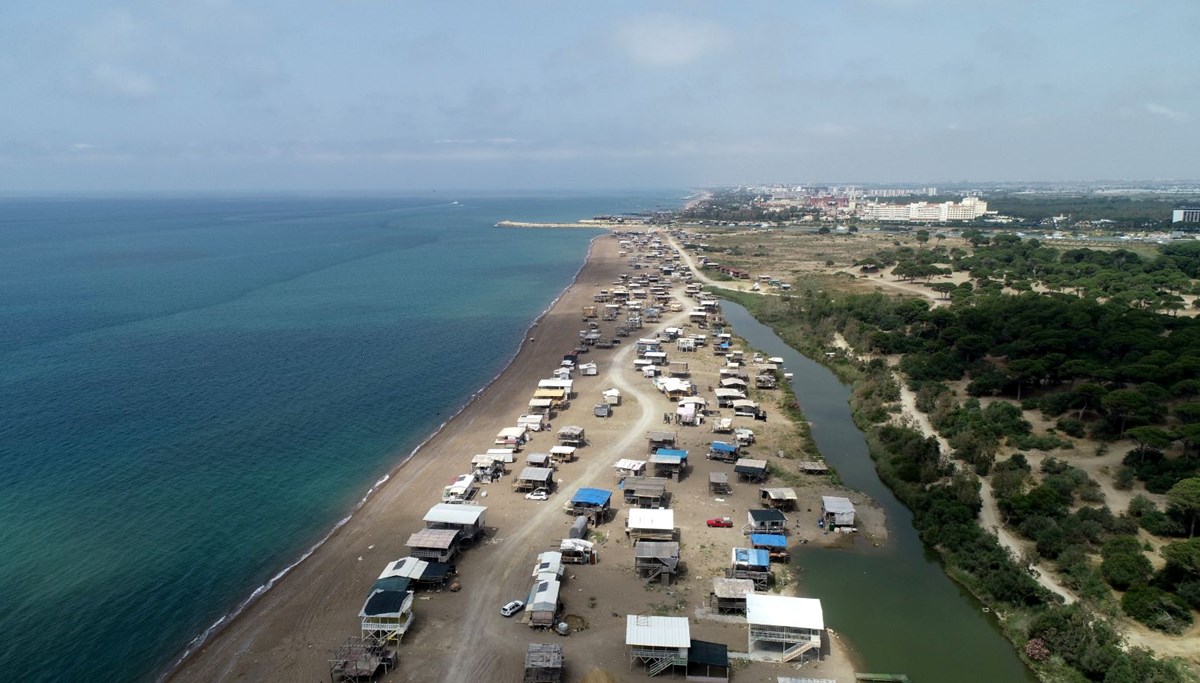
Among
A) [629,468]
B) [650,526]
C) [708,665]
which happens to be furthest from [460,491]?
[708,665]

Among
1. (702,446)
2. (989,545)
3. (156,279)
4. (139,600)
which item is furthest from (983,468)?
(156,279)

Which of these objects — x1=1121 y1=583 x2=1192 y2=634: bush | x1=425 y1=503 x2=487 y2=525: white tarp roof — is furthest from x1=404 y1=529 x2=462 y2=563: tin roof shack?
x1=1121 y1=583 x2=1192 y2=634: bush

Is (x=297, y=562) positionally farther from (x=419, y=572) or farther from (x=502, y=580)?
(x=502, y=580)

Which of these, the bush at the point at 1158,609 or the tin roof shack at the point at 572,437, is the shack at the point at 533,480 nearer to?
the tin roof shack at the point at 572,437

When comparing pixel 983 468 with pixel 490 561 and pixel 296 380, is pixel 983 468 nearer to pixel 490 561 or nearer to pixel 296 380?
pixel 490 561

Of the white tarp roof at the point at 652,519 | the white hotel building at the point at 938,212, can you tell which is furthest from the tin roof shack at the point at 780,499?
the white hotel building at the point at 938,212
